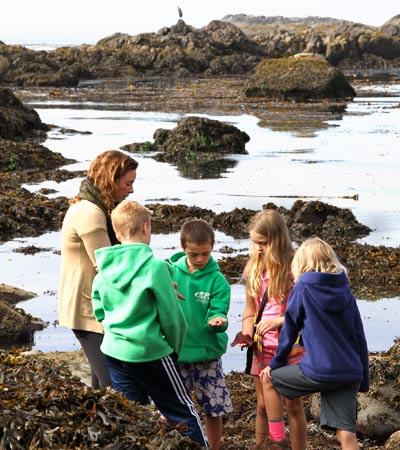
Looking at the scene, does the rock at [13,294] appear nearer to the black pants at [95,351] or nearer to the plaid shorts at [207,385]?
the black pants at [95,351]

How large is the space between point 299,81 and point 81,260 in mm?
38885

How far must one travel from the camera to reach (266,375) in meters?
5.37

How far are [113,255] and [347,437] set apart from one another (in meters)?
1.55

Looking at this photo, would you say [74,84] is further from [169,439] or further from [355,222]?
[169,439]

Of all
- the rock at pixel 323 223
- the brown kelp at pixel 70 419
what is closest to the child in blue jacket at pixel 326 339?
the brown kelp at pixel 70 419

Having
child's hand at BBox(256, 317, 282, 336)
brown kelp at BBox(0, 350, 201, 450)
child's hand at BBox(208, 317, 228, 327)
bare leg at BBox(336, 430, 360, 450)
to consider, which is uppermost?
brown kelp at BBox(0, 350, 201, 450)

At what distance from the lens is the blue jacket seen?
16.3 ft

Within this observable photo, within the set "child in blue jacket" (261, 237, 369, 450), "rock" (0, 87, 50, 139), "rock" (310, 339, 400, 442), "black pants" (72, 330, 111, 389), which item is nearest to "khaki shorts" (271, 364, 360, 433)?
"child in blue jacket" (261, 237, 369, 450)

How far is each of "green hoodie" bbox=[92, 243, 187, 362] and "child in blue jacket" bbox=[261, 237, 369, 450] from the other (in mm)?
664

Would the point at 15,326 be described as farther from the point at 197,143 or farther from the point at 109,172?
the point at 197,143

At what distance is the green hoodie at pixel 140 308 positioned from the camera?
185 inches

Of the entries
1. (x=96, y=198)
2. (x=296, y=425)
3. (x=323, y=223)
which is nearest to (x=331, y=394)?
(x=296, y=425)

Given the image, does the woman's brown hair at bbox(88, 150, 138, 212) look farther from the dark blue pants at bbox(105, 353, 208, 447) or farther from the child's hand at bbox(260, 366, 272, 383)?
the child's hand at bbox(260, 366, 272, 383)

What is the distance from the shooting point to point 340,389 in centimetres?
505
